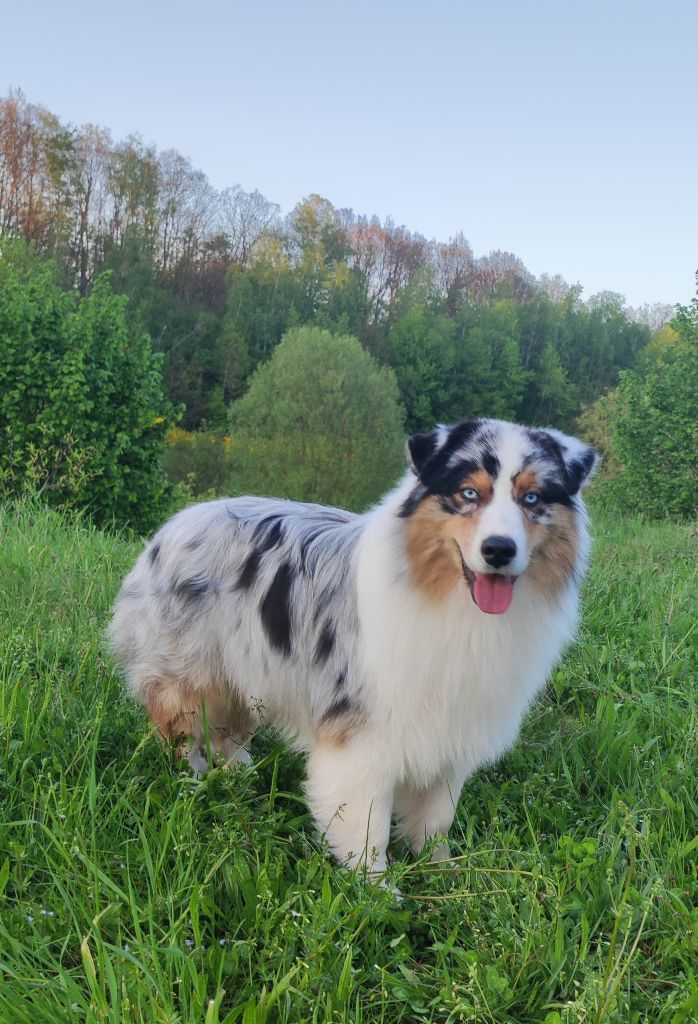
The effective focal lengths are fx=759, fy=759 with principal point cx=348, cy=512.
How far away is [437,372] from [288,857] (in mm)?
55481

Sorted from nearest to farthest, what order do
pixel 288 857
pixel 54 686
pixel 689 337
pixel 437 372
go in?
1. pixel 288 857
2. pixel 54 686
3. pixel 689 337
4. pixel 437 372

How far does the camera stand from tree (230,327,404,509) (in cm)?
3797

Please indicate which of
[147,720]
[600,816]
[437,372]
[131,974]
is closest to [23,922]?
[131,974]

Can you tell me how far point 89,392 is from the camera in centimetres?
1756

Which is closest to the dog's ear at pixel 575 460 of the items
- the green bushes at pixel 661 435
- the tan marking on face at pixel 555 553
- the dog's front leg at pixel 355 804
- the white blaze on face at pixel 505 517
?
the tan marking on face at pixel 555 553

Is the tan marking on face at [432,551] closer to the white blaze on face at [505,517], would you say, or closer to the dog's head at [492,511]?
the dog's head at [492,511]

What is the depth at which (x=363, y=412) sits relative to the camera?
129ft

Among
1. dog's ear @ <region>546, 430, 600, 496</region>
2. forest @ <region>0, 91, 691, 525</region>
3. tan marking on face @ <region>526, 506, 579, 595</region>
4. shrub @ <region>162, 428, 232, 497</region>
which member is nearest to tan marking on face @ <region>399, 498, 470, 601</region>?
tan marking on face @ <region>526, 506, 579, 595</region>

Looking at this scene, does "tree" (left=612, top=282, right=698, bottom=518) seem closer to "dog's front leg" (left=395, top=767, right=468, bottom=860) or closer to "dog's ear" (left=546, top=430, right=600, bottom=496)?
"dog's ear" (left=546, top=430, right=600, bottom=496)

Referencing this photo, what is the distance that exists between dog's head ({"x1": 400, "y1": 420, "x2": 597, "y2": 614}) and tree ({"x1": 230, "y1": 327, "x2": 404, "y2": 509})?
111ft

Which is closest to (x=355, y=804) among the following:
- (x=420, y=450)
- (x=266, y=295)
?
(x=420, y=450)

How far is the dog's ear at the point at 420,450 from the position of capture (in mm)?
3002

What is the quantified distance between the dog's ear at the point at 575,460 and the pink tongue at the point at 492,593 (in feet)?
1.61

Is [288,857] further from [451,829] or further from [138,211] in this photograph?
[138,211]
